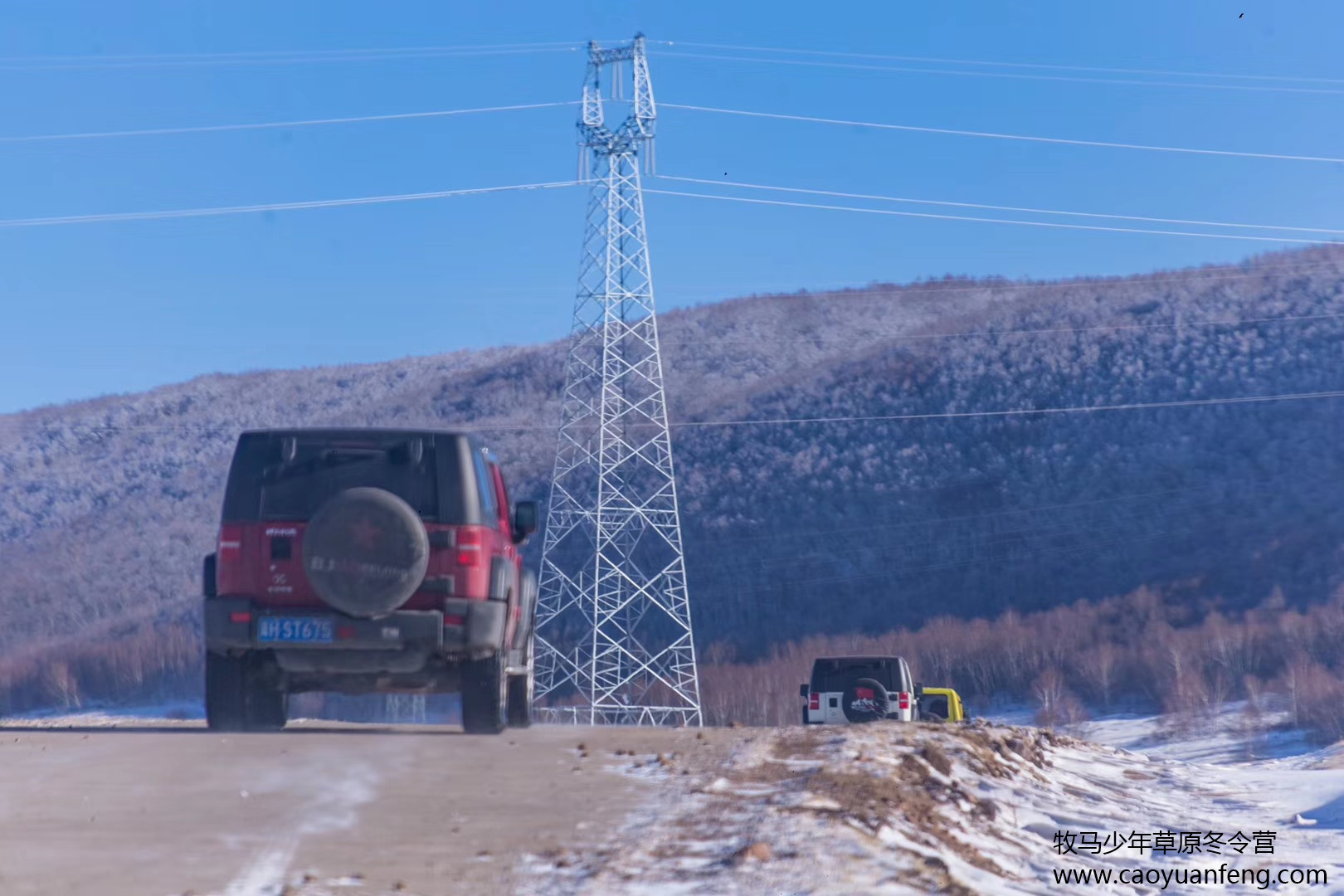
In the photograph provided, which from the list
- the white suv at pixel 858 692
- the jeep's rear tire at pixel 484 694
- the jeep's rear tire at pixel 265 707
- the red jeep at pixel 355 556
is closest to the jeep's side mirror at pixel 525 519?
the red jeep at pixel 355 556

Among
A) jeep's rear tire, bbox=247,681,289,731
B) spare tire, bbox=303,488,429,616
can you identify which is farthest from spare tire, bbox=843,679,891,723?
spare tire, bbox=303,488,429,616

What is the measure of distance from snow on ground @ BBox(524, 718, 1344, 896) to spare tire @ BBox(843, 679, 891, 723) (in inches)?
253

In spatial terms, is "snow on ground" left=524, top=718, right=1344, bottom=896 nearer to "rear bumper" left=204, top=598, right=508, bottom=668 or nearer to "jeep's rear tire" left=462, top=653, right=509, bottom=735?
"rear bumper" left=204, top=598, right=508, bottom=668

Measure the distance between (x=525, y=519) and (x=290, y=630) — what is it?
2798 mm

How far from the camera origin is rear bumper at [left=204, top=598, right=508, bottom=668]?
11.4 metres

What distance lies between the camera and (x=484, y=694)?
40.7 feet

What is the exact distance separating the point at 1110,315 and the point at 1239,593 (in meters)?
35.4

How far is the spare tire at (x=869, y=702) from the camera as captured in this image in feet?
68.0

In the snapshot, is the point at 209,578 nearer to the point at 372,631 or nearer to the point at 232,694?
the point at 232,694

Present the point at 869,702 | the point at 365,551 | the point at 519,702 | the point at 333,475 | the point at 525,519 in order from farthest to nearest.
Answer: the point at 869,702 → the point at 519,702 → the point at 525,519 → the point at 333,475 → the point at 365,551

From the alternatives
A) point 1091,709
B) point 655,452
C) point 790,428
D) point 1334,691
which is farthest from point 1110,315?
point 1334,691

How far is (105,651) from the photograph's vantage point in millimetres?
41719

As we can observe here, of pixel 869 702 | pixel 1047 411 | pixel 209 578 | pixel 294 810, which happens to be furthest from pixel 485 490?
pixel 1047 411

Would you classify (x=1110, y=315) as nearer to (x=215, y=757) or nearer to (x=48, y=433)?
(x=48, y=433)
